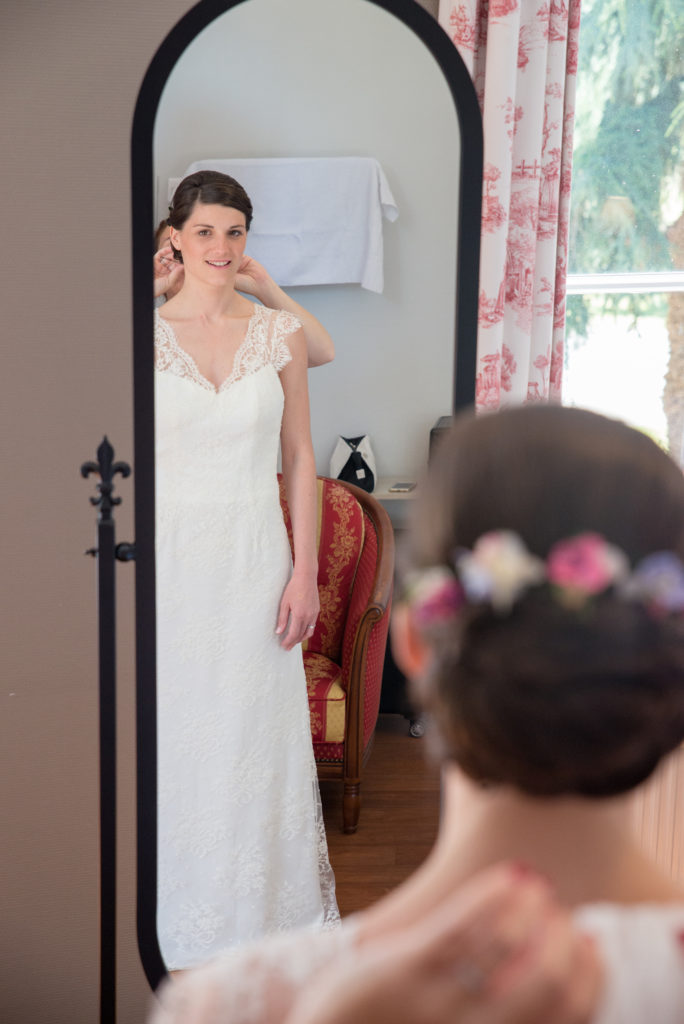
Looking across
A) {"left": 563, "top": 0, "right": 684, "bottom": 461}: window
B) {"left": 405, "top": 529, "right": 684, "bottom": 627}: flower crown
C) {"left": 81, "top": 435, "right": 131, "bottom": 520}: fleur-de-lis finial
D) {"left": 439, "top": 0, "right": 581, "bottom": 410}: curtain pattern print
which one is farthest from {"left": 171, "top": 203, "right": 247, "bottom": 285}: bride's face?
{"left": 563, "top": 0, "right": 684, "bottom": 461}: window

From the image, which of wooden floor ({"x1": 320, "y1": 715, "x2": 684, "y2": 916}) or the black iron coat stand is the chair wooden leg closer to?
wooden floor ({"x1": 320, "y1": 715, "x2": 684, "y2": 916})

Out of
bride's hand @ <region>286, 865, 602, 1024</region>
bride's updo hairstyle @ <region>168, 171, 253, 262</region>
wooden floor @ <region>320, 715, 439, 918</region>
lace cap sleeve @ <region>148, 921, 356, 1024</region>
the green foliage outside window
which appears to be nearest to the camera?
bride's hand @ <region>286, 865, 602, 1024</region>

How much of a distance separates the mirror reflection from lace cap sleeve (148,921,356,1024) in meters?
0.63

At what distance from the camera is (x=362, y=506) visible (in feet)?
4.09

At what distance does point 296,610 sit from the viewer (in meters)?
1.23

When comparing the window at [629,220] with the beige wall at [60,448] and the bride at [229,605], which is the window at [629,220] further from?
the beige wall at [60,448]

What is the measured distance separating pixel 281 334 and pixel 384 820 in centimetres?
66

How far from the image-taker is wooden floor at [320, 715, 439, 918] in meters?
1.27

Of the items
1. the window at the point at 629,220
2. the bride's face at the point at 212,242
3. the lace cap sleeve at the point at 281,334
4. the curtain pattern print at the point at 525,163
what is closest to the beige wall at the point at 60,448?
the bride's face at the point at 212,242

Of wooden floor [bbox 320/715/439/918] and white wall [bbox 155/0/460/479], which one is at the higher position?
white wall [bbox 155/0/460/479]

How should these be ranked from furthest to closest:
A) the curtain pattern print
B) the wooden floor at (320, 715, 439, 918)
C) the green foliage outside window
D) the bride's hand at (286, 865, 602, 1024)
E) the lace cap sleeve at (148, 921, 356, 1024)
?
the green foliage outside window
the curtain pattern print
the wooden floor at (320, 715, 439, 918)
the lace cap sleeve at (148, 921, 356, 1024)
the bride's hand at (286, 865, 602, 1024)

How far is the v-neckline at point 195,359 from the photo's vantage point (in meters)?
1.18

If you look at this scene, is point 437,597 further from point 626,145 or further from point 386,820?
point 626,145

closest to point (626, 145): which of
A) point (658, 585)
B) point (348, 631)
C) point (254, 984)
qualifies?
point (348, 631)
